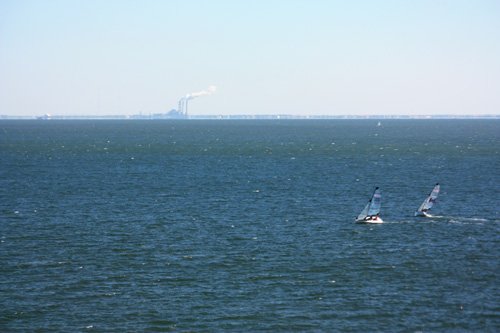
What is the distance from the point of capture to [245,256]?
65.6 metres

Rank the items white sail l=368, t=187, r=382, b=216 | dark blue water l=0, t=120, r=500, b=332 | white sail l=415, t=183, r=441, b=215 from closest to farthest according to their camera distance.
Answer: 1. dark blue water l=0, t=120, r=500, b=332
2. white sail l=368, t=187, r=382, b=216
3. white sail l=415, t=183, r=441, b=215

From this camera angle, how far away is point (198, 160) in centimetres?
17350

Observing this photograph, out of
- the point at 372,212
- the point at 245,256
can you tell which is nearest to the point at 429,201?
the point at 372,212

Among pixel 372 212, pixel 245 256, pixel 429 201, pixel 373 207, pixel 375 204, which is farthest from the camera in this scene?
pixel 429 201

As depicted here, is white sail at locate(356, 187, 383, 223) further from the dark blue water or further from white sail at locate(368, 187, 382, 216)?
the dark blue water

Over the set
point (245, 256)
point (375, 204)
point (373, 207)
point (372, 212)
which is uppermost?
point (375, 204)

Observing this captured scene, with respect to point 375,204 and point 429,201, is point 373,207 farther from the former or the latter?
point 429,201

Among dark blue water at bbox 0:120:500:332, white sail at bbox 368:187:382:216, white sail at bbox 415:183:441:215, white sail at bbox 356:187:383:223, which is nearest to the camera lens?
dark blue water at bbox 0:120:500:332

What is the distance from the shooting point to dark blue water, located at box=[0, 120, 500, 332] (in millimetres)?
49406

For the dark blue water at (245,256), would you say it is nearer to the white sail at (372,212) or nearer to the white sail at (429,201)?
the white sail at (372,212)

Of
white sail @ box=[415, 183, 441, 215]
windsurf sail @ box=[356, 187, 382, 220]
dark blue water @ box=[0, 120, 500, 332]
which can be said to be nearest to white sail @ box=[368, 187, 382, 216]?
windsurf sail @ box=[356, 187, 382, 220]

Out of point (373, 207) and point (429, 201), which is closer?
point (373, 207)

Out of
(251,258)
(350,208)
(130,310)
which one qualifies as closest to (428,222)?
(350,208)

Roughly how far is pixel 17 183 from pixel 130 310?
255ft
